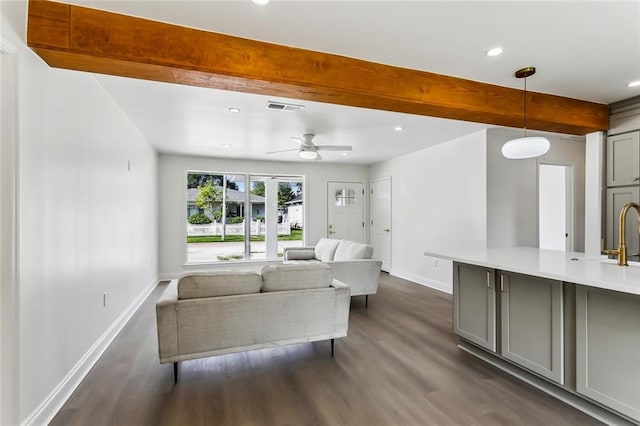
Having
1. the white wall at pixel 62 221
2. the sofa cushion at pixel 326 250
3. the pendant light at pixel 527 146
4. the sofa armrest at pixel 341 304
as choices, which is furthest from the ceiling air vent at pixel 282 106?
the sofa cushion at pixel 326 250

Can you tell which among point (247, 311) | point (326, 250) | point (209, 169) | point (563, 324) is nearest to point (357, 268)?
point (326, 250)

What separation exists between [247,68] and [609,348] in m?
2.95

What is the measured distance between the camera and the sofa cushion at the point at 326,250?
516 cm

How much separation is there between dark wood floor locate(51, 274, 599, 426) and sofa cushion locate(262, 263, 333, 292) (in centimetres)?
67

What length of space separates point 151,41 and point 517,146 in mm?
2902

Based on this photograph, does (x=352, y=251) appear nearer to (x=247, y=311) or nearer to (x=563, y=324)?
(x=247, y=311)

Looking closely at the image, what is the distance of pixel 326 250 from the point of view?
17.4 feet

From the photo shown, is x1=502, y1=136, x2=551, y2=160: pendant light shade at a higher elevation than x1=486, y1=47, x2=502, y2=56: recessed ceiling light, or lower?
lower

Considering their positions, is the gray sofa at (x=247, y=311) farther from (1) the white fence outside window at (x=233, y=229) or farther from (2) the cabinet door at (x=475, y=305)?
(1) the white fence outside window at (x=233, y=229)

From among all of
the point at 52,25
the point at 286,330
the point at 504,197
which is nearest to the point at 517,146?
the point at 504,197

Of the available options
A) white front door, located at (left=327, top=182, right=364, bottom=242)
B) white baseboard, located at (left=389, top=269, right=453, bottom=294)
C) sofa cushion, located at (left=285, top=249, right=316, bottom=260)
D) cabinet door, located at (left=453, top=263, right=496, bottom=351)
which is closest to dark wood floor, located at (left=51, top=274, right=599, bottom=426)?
cabinet door, located at (left=453, top=263, right=496, bottom=351)

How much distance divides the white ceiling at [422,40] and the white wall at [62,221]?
435 mm

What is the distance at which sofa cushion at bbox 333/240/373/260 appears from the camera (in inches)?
175

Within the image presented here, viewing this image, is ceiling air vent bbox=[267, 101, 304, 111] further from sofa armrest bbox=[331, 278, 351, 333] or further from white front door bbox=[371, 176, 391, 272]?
white front door bbox=[371, 176, 391, 272]
